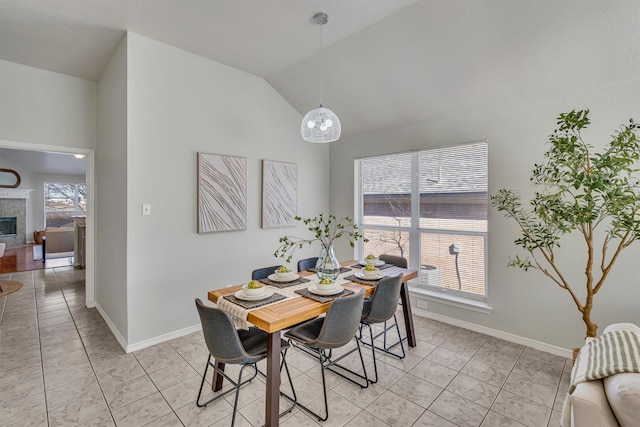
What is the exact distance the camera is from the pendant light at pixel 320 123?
2590 millimetres

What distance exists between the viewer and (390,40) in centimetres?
290

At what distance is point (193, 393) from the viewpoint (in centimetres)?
226

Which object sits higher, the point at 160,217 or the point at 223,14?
the point at 223,14

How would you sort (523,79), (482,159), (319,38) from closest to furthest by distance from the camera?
(523,79) → (319,38) → (482,159)

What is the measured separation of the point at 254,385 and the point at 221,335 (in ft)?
3.04

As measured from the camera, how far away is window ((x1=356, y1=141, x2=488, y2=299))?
3.36 metres

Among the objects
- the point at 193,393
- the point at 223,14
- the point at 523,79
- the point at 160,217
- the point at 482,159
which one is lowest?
the point at 193,393

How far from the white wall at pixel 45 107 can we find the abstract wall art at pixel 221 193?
1.83 m

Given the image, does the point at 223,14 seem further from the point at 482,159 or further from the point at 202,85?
the point at 482,159

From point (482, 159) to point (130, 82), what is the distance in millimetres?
3674

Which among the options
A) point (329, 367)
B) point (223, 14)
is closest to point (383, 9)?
point (223, 14)

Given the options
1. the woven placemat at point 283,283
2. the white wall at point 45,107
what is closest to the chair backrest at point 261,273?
the woven placemat at point 283,283

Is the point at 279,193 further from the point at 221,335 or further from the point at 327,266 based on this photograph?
the point at 221,335

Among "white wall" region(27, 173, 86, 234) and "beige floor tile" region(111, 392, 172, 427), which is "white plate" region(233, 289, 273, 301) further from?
"white wall" region(27, 173, 86, 234)
